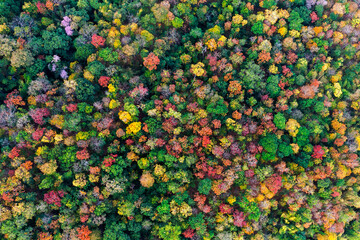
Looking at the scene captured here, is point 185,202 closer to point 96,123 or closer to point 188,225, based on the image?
point 188,225

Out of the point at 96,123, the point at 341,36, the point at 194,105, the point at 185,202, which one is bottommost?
the point at 185,202

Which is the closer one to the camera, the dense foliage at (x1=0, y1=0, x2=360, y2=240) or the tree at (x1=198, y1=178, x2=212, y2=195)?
the dense foliage at (x1=0, y1=0, x2=360, y2=240)

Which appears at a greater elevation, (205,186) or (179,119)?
(179,119)

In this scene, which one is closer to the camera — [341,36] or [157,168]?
[157,168]

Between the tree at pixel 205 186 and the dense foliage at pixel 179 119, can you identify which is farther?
the tree at pixel 205 186

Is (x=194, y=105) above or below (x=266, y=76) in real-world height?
below

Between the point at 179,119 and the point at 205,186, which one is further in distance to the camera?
the point at 179,119

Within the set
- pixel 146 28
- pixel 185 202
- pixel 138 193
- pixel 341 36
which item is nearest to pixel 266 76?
pixel 341 36

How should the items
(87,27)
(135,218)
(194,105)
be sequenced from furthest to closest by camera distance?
1. (87,27)
2. (194,105)
3. (135,218)
